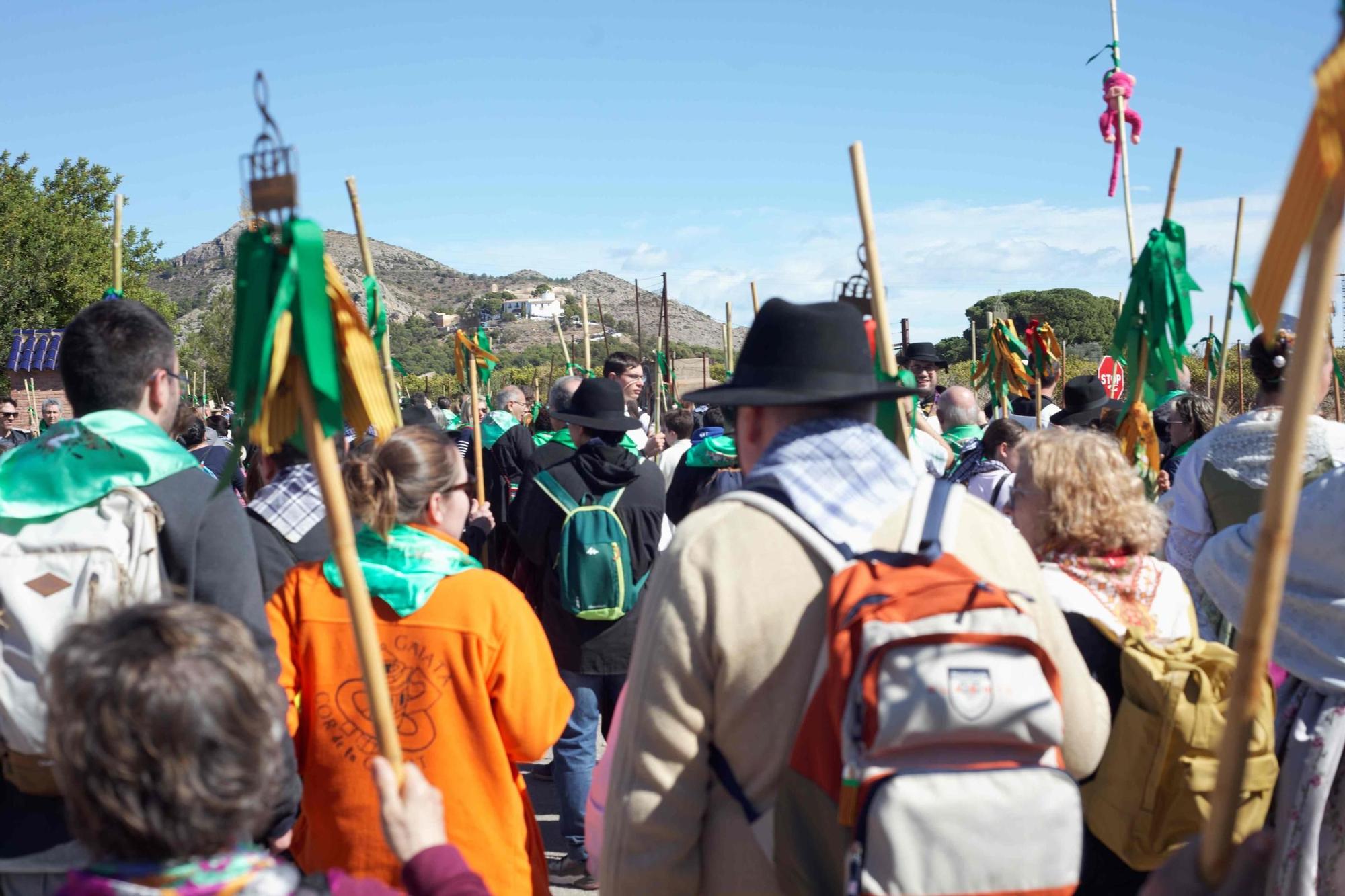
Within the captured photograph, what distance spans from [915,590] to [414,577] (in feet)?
4.82

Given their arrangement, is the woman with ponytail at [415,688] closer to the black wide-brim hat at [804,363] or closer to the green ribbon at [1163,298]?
the black wide-brim hat at [804,363]

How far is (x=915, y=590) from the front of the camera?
6.09 feet

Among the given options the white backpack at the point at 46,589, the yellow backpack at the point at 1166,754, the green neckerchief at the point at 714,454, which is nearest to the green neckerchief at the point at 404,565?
the white backpack at the point at 46,589

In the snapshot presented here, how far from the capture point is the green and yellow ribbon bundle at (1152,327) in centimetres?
398

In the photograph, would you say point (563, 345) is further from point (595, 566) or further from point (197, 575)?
point (197, 575)

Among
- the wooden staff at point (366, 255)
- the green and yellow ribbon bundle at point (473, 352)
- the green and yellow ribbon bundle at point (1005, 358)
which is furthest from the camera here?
the green and yellow ribbon bundle at point (473, 352)

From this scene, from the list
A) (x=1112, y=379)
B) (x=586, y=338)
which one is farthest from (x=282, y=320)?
(x=586, y=338)

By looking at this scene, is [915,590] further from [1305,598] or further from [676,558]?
[1305,598]

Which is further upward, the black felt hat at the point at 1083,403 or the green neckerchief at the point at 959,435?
the black felt hat at the point at 1083,403

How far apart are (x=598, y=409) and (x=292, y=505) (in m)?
1.98

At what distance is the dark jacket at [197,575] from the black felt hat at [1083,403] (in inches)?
225

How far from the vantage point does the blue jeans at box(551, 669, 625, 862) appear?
203 inches

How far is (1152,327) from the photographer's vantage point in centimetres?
401

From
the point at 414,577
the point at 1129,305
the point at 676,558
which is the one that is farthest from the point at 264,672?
the point at 1129,305
